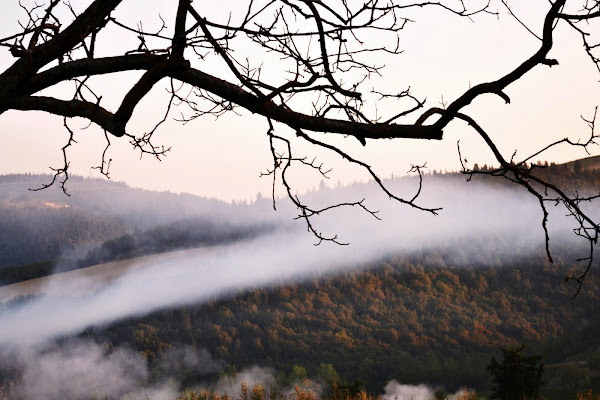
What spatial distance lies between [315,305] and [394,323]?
515 inches

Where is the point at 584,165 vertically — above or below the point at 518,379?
above

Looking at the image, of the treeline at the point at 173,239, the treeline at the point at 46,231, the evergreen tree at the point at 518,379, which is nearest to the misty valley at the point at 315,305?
the treeline at the point at 173,239

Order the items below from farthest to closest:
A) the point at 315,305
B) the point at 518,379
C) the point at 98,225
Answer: the point at 98,225 → the point at 315,305 → the point at 518,379

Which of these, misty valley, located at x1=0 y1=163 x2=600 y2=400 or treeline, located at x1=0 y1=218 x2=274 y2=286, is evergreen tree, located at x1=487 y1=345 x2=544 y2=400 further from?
treeline, located at x1=0 y1=218 x2=274 y2=286

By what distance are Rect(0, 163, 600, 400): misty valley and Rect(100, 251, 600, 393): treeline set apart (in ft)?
0.94

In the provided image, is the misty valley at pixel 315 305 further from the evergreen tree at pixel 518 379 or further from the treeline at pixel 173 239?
the evergreen tree at pixel 518 379

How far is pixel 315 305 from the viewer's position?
82.6m

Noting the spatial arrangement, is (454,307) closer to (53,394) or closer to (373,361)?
(373,361)

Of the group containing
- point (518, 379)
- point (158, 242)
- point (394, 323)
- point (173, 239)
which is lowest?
point (394, 323)

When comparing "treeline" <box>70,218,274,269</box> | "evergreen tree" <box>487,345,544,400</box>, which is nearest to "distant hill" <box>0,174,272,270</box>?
"treeline" <box>70,218,274,269</box>

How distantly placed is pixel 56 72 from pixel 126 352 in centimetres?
7066

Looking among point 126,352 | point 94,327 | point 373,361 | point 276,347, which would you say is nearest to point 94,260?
point 94,327

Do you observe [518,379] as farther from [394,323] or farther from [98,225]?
[98,225]

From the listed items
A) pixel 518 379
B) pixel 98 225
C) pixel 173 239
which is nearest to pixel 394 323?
pixel 173 239
